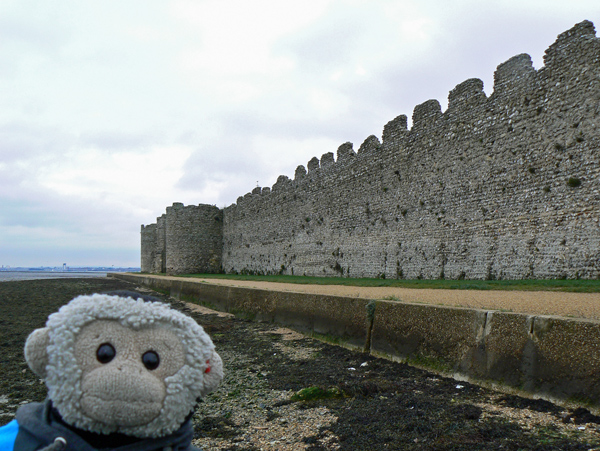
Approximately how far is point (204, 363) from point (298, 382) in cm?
261

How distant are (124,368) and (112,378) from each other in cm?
4

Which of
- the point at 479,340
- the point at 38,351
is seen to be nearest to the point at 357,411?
the point at 479,340

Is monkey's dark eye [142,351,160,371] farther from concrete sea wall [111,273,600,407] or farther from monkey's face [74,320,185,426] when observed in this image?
concrete sea wall [111,273,600,407]

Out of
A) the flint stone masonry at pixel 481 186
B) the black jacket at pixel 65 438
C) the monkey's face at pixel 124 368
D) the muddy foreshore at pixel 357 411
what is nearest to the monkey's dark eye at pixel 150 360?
the monkey's face at pixel 124 368

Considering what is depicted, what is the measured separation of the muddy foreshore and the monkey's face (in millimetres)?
1512

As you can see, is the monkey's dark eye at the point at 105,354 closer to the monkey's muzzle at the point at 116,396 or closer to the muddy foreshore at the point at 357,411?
the monkey's muzzle at the point at 116,396

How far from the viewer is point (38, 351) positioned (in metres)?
1.22

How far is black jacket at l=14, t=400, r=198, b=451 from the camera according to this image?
1157 mm

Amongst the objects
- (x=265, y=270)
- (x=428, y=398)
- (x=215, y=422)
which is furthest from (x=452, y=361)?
(x=265, y=270)

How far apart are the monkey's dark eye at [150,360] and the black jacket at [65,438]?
0.21 metres

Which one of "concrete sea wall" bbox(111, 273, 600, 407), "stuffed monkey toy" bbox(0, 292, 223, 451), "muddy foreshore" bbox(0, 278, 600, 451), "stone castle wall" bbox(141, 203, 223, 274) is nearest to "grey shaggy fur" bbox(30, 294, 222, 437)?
"stuffed monkey toy" bbox(0, 292, 223, 451)

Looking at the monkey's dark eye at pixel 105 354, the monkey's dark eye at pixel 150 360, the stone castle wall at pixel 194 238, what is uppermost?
the stone castle wall at pixel 194 238

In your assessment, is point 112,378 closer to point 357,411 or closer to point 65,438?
point 65,438

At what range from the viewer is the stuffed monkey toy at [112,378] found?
44.4 inches
